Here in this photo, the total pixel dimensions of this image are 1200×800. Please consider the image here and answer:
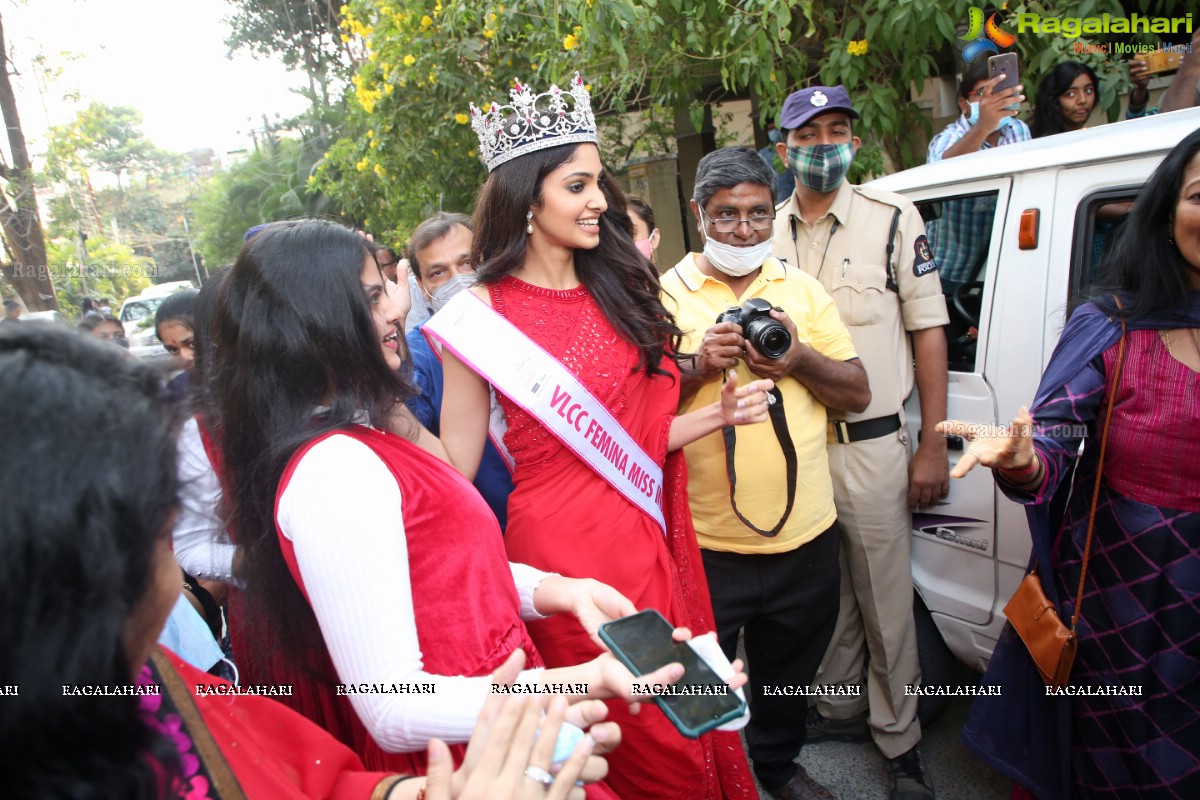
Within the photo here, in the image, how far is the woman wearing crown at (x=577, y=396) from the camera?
69.7 inches

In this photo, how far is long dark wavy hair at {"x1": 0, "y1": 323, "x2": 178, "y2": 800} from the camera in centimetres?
62

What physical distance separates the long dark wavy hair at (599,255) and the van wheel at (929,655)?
1254 millimetres

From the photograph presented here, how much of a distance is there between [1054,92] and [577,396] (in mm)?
3090

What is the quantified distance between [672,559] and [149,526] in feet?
4.56

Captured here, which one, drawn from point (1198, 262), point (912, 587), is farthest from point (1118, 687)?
point (1198, 262)

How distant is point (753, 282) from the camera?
7.26 feet

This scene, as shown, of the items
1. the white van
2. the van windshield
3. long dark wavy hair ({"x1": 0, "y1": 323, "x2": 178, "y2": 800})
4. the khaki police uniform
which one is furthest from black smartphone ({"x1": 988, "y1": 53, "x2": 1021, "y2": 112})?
the van windshield

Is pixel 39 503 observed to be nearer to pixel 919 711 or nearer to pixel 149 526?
pixel 149 526

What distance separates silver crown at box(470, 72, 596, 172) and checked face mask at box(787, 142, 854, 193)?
2.73 ft

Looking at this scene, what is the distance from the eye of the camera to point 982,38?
374 cm

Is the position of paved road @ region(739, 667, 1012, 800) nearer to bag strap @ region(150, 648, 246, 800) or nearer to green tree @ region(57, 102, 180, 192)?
bag strap @ region(150, 648, 246, 800)

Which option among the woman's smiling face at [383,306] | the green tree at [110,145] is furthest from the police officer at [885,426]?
the green tree at [110,145]

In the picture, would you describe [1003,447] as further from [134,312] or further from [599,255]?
[134,312]

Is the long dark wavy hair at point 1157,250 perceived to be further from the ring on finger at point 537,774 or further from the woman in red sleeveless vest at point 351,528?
the ring on finger at point 537,774
